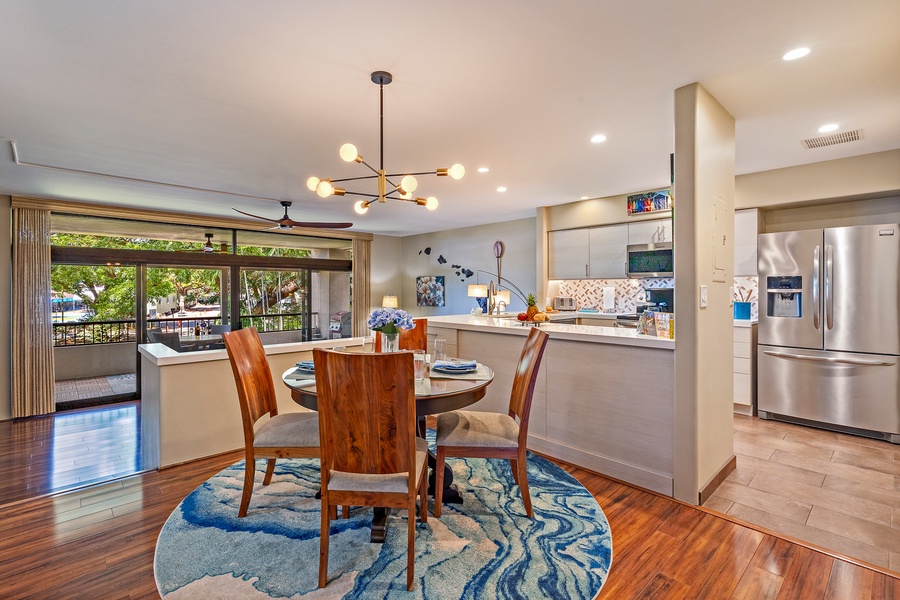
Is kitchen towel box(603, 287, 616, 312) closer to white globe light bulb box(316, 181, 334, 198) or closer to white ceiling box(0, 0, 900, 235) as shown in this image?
white ceiling box(0, 0, 900, 235)

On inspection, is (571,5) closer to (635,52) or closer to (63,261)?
(635,52)

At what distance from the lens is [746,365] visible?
4270 mm

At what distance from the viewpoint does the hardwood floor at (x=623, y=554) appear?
5.97 feet

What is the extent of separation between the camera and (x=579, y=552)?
205cm

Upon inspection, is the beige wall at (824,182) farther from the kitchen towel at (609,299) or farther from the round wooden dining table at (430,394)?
the round wooden dining table at (430,394)

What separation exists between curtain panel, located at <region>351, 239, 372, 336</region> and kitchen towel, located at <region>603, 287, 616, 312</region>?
174 inches

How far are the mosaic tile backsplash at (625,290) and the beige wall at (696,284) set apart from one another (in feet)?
8.10

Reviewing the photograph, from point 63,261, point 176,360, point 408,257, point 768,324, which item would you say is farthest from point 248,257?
point 768,324

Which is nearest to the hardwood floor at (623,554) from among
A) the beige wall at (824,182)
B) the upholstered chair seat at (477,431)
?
the upholstered chair seat at (477,431)

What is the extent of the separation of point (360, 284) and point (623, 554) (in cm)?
695

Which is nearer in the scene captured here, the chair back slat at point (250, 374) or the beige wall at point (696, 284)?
the chair back slat at point (250, 374)

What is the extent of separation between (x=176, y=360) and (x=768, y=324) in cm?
513

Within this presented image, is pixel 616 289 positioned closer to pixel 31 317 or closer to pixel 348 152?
pixel 348 152

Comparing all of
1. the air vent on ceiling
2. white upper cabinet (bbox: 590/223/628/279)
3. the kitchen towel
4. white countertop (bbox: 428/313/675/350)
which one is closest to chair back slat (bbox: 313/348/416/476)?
white countertop (bbox: 428/313/675/350)
